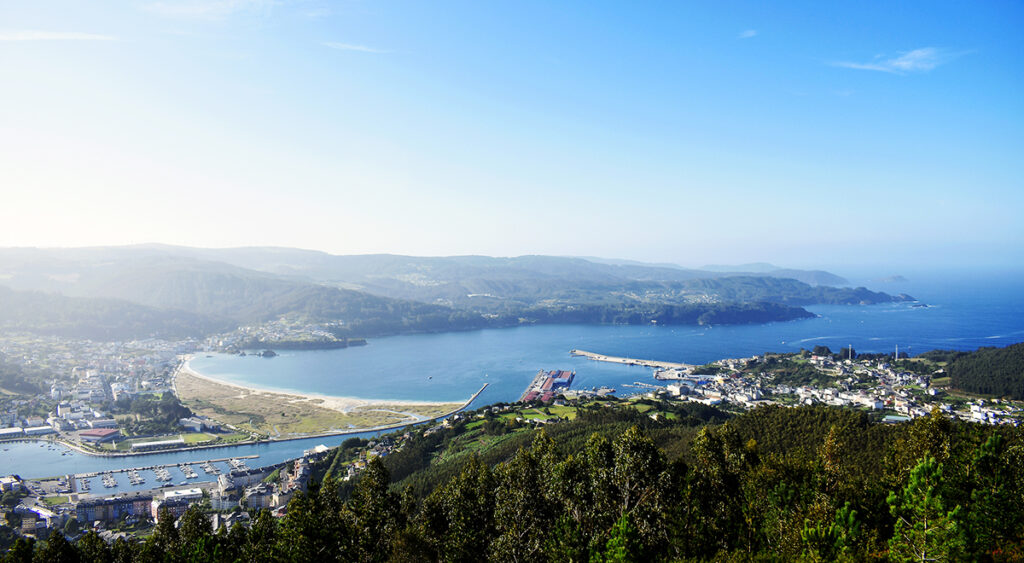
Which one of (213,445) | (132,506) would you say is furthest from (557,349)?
(132,506)

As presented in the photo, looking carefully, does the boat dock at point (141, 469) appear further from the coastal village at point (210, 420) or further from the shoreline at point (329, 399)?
the shoreline at point (329, 399)

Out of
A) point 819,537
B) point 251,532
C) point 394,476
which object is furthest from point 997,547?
point 394,476

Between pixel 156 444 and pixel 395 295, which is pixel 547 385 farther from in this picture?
pixel 395 295

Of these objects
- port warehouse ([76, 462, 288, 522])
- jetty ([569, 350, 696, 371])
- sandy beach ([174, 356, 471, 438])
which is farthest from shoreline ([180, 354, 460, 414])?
jetty ([569, 350, 696, 371])

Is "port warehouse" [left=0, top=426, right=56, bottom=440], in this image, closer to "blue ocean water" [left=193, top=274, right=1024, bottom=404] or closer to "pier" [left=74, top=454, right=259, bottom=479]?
"pier" [left=74, top=454, right=259, bottom=479]

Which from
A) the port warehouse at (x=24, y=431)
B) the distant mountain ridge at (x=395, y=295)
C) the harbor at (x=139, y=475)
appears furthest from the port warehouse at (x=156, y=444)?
the distant mountain ridge at (x=395, y=295)
